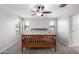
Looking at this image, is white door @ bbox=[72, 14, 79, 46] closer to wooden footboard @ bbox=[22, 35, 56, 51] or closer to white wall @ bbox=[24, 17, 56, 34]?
wooden footboard @ bbox=[22, 35, 56, 51]

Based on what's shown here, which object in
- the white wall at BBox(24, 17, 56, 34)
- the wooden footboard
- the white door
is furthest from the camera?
the white wall at BBox(24, 17, 56, 34)

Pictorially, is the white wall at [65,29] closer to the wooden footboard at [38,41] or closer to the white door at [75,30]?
the white door at [75,30]

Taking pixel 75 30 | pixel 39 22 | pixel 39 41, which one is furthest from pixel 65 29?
pixel 39 22

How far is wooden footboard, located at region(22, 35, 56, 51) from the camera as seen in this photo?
10.8 ft

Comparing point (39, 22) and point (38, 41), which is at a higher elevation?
point (39, 22)

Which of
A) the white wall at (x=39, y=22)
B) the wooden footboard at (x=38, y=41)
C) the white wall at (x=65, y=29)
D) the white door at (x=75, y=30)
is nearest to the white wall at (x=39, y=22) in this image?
the white wall at (x=39, y=22)

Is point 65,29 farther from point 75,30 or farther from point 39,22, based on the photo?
point 39,22

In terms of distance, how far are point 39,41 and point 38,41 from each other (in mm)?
33

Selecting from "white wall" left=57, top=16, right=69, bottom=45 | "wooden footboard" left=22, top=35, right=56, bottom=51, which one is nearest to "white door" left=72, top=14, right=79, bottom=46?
"white wall" left=57, top=16, right=69, bottom=45

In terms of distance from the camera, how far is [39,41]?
3412 mm
